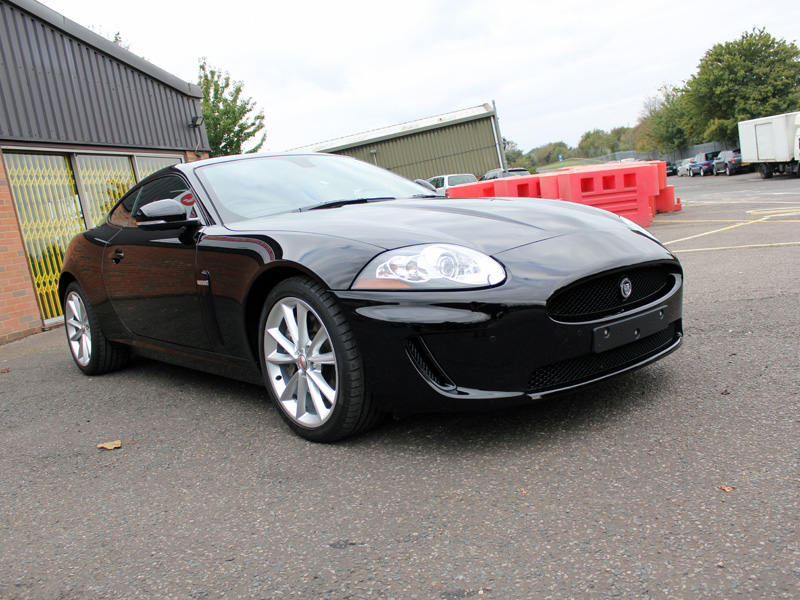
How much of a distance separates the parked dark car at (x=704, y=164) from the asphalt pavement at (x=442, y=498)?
1821 inches

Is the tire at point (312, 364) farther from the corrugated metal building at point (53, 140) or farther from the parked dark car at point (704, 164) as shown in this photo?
the parked dark car at point (704, 164)

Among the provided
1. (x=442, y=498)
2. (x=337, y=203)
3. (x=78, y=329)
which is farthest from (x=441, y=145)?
(x=442, y=498)

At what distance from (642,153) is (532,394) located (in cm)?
8568

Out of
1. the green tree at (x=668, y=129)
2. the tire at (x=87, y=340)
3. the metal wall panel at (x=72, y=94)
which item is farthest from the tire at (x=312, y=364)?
the green tree at (x=668, y=129)

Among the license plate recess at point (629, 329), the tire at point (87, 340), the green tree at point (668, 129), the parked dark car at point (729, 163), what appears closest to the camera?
the license plate recess at point (629, 329)

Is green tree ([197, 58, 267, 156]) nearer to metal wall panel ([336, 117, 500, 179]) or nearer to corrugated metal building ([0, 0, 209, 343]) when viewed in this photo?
metal wall panel ([336, 117, 500, 179])

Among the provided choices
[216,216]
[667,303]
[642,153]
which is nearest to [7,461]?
[216,216]

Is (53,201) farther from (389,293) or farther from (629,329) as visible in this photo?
(629,329)

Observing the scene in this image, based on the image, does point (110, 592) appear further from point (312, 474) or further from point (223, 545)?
point (312, 474)

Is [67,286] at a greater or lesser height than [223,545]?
greater

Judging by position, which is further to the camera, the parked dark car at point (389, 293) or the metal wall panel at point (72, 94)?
the metal wall panel at point (72, 94)

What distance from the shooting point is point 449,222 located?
295 centimetres

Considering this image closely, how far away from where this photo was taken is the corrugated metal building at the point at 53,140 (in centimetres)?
825

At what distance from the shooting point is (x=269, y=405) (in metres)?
3.60
